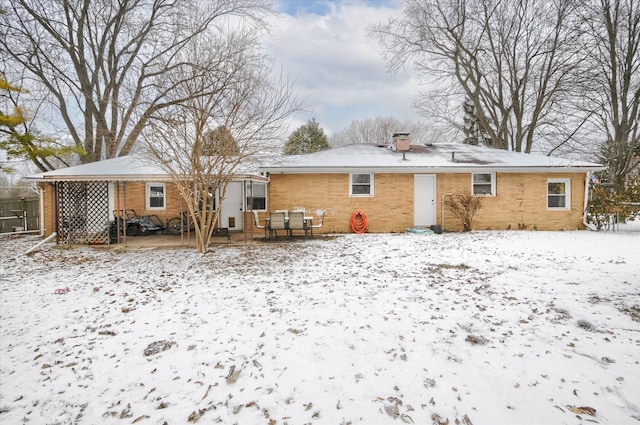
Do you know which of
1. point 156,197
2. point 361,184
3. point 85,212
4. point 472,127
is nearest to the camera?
point 85,212

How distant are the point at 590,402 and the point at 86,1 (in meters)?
22.9

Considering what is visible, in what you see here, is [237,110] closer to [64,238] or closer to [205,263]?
[205,263]

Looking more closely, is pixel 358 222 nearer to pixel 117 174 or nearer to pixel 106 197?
pixel 117 174

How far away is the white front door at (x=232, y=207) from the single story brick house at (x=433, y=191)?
1924 millimetres

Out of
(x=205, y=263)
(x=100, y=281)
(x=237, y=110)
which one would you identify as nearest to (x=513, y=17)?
(x=237, y=110)

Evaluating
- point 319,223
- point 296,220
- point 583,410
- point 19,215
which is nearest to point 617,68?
point 319,223

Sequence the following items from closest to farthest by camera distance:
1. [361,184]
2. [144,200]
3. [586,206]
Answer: [361,184]
[586,206]
[144,200]

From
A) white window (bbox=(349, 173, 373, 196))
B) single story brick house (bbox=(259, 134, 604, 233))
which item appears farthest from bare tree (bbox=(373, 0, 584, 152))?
white window (bbox=(349, 173, 373, 196))

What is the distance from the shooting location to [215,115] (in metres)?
8.19

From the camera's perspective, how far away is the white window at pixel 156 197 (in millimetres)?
13656

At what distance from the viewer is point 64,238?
35.7 ft

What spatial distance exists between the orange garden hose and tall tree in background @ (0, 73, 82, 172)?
1320cm

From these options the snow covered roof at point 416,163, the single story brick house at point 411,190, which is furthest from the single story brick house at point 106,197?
the snow covered roof at point 416,163

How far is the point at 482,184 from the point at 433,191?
78.7 inches
